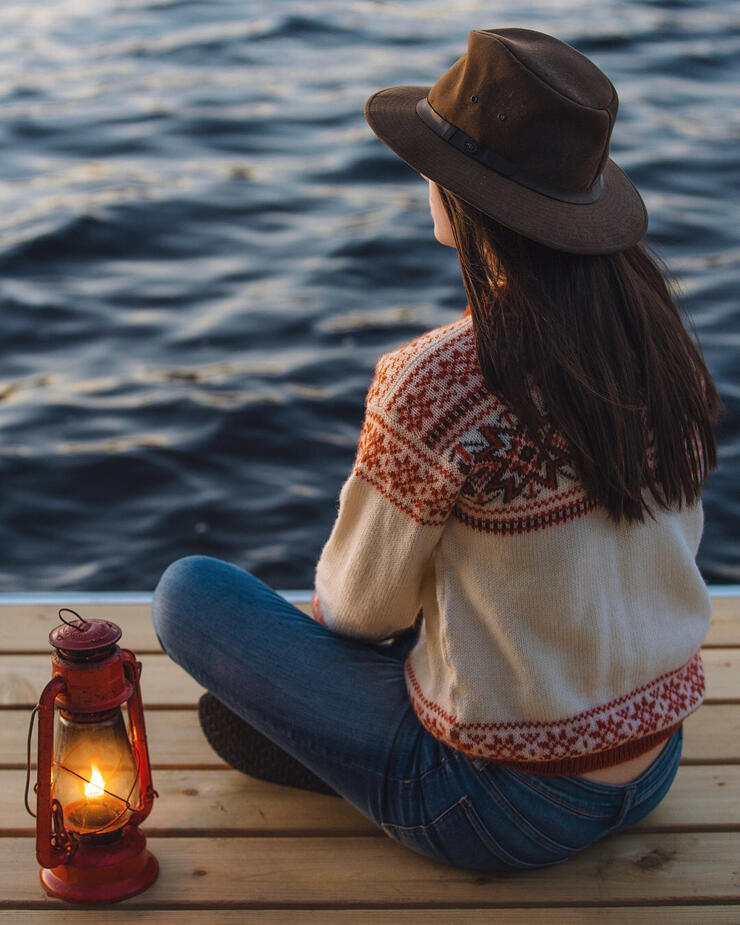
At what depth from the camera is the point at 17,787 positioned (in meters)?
2.12

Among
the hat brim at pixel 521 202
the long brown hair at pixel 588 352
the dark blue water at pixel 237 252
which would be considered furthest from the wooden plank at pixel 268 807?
the dark blue water at pixel 237 252

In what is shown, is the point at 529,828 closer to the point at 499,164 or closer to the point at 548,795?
the point at 548,795

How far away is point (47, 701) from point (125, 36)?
7.71 metres

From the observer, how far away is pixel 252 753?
2088mm

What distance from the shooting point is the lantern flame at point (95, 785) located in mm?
1849

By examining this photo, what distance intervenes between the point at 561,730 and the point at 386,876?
1.21 ft

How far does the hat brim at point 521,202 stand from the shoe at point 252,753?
0.91 m

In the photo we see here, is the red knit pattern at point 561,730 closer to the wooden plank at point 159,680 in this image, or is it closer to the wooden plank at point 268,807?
the wooden plank at point 268,807

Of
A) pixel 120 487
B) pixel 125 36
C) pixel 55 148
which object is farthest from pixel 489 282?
pixel 125 36

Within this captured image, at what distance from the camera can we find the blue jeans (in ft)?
5.88

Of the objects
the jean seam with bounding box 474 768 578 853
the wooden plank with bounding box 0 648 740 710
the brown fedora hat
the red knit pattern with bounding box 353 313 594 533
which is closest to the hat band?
the brown fedora hat

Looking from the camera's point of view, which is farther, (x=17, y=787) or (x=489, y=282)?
(x=17, y=787)

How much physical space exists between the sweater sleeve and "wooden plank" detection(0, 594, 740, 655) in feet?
2.82

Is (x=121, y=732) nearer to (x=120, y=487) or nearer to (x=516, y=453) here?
(x=516, y=453)
